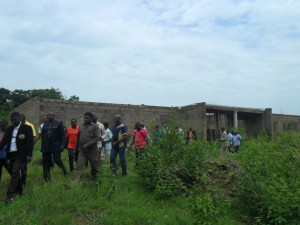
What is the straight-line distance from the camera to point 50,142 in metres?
7.87

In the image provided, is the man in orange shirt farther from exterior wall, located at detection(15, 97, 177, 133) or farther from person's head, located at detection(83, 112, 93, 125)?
exterior wall, located at detection(15, 97, 177, 133)

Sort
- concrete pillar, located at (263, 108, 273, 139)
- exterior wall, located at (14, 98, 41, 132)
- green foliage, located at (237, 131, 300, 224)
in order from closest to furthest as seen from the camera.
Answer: green foliage, located at (237, 131, 300, 224) < exterior wall, located at (14, 98, 41, 132) < concrete pillar, located at (263, 108, 273, 139)

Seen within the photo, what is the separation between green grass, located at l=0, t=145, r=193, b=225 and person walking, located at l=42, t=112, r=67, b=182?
34 centimetres

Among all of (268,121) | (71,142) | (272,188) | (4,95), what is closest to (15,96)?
(4,95)

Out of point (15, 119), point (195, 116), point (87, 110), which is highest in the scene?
point (87, 110)

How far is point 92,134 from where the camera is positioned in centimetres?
760

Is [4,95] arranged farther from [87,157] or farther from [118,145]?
[87,157]

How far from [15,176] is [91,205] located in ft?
5.10

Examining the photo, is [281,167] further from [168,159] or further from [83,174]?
[83,174]

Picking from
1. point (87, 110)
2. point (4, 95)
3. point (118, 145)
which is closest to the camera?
point (118, 145)

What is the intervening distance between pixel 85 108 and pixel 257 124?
1308cm

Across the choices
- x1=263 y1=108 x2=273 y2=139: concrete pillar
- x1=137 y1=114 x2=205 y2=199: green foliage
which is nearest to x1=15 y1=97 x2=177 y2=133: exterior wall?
x1=137 y1=114 x2=205 y2=199: green foliage

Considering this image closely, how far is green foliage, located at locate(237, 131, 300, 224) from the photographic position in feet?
19.6

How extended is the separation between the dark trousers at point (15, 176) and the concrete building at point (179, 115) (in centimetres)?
881
